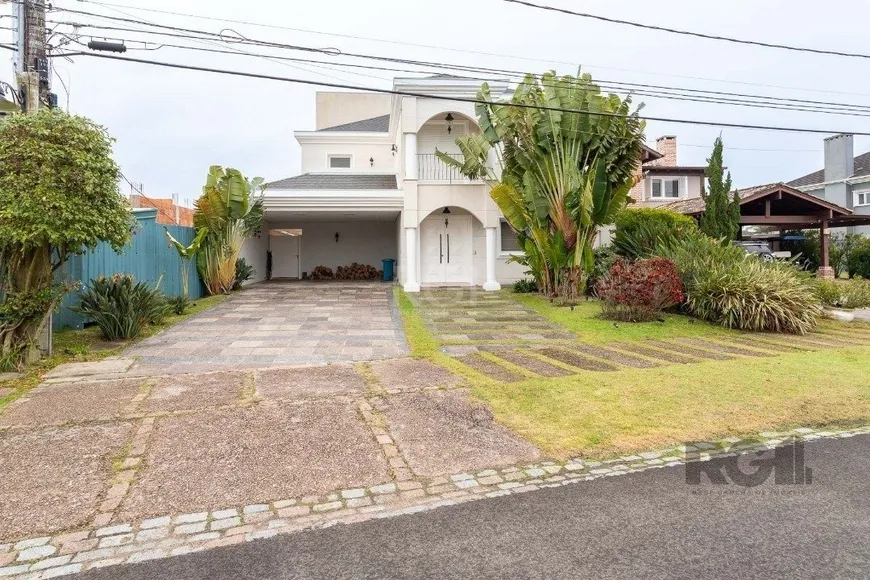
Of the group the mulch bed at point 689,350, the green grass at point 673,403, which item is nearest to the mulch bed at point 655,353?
the mulch bed at point 689,350

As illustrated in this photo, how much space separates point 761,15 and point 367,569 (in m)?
12.1

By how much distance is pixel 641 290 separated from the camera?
11562mm

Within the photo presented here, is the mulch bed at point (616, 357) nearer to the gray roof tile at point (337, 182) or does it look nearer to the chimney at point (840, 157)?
the gray roof tile at point (337, 182)

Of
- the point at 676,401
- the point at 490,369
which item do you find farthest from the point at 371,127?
the point at 676,401

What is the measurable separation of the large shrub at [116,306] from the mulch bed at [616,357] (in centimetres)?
756

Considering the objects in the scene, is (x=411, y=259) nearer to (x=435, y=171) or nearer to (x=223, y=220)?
(x=435, y=171)

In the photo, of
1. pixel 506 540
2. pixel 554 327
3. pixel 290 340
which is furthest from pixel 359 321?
pixel 506 540

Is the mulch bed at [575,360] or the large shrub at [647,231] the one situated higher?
the large shrub at [647,231]

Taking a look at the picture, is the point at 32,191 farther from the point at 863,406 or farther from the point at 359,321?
the point at 863,406

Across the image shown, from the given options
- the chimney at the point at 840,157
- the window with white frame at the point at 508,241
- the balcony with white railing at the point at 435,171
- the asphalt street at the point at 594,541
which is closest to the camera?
the asphalt street at the point at 594,541

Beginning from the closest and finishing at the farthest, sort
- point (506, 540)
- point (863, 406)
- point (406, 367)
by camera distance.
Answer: point (506, 540) → point (863, 406) → point (406, 367)

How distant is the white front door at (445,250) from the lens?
1920 cm

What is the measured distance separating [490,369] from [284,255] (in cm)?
1793

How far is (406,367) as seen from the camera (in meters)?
7.98
